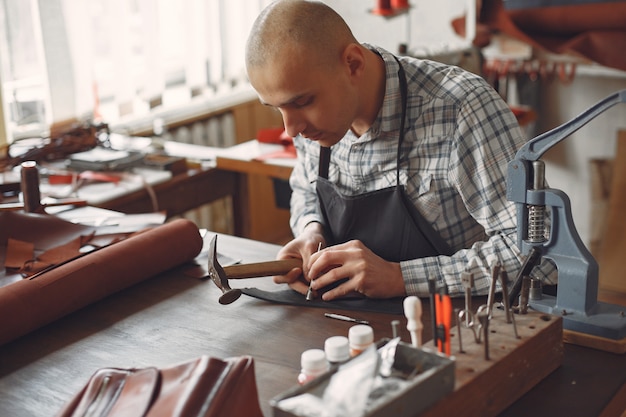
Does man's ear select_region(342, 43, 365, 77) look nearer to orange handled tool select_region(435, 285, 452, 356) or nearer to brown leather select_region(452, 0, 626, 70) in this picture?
orange handled tool select_region(435, 285, 452, 356)

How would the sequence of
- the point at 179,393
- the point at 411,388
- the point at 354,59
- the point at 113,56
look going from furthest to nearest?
1. the point at 113,56
2. the point at 354,59
3. the point at 179,393
4. the point at 411,388

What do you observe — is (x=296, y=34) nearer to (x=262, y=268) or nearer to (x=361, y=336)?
(x=262, y=268)

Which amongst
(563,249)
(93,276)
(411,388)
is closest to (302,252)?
(93,276)

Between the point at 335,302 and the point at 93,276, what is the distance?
0.51 m

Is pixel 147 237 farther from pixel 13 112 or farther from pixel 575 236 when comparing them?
pixel 13 112

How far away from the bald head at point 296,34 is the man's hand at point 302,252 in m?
0.42

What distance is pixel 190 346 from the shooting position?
148 cm

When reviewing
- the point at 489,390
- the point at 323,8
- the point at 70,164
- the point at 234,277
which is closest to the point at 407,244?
the point at 234,277

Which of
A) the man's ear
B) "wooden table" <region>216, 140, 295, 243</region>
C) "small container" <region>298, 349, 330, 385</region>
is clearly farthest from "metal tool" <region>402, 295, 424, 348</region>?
"wooden table" <region>216, 140, 295, 243</region>

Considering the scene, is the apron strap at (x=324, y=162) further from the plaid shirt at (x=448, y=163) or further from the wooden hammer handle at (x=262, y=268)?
the wooden hammer handle at (x=262, y=268)

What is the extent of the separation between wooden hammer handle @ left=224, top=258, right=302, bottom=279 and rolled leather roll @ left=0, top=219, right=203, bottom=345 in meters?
0.19

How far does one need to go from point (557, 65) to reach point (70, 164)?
96.3 inches

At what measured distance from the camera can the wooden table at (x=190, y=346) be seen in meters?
1.28

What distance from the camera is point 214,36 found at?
4.70 m
